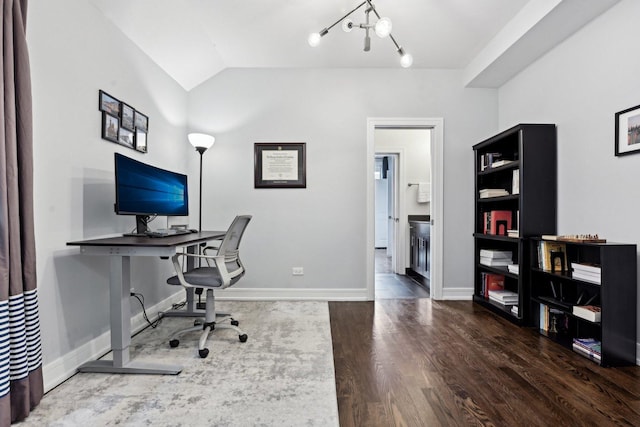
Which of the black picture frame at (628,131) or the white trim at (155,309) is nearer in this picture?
the white trim at (155,309)

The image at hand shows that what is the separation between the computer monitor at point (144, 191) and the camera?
215 cm

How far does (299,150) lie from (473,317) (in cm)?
249

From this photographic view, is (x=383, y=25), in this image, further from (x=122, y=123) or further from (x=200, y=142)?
(x=200, y=142)

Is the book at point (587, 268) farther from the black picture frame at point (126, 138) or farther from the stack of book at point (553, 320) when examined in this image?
the black picture frame at point (126, 138)

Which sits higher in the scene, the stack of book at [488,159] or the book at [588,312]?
the stack of book at [488,159]

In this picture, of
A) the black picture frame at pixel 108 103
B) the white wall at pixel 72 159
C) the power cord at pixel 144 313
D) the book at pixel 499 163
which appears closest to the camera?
the white wall at pixel 72 159

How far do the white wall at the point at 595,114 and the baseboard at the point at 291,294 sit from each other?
6.82 ft

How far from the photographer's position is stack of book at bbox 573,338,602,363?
2.16 m

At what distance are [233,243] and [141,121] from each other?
1.42 metres

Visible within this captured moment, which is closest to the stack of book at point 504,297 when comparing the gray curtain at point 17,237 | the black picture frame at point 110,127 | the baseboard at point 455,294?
the baseboard at point 455,294

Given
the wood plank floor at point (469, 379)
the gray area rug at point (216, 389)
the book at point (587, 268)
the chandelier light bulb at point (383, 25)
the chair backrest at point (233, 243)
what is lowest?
the wood plank floor at point (469, 379)

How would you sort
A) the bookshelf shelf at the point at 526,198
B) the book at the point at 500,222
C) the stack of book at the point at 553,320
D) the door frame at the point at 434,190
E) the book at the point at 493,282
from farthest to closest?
the door frame at the point at 434,190 < the book at the point at 493,282 < the book at the point at 500,222 < the bookshelf shelf at the point at 526,198 < the stack of book at the point at 553,320

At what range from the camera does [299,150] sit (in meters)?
3.77

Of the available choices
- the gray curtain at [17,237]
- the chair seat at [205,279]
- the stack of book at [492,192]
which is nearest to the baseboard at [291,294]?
the chair seat at [205,279]
